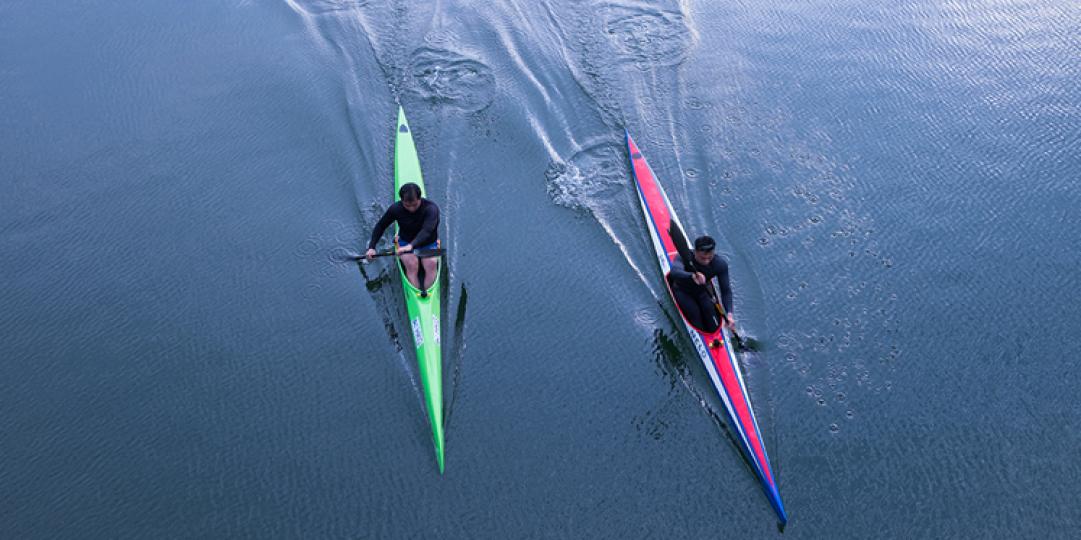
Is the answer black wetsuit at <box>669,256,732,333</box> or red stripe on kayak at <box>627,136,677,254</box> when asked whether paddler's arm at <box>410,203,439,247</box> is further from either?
black wetsuit at <box>669,256,732,333</box>

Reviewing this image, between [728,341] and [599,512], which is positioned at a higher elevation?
[728,341]

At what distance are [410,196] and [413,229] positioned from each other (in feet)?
1.79

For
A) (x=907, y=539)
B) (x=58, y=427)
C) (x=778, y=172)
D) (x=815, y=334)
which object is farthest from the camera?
(x=778, y=172)

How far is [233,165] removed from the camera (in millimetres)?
12258

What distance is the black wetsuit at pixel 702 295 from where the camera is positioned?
8805 mm

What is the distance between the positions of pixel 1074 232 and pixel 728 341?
5.33 m

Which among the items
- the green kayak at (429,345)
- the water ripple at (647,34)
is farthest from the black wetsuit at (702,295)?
the water ripple at (647,34)

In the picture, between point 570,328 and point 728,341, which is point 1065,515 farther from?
point 570,328

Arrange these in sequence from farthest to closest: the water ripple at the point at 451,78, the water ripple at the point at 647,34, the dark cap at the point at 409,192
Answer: the water ripple at the point at 647,34 → the water ripple at the point at 451,78 → the dark cap at the point at 409,192

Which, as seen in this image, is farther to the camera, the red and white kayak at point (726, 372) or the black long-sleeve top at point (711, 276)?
the black long-sleeve top at point (711, 276)

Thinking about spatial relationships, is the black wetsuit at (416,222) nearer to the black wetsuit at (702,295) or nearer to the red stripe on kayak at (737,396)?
the black wetsuit at (702,295)

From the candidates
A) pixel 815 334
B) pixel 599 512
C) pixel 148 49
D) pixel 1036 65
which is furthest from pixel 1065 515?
pixel 148 49

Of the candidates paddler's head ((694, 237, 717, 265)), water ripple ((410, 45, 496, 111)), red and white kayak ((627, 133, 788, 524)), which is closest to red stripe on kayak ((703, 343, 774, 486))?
red and white kayak ((627, 133, 788, 524))

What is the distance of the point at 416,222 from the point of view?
32.7 feet
